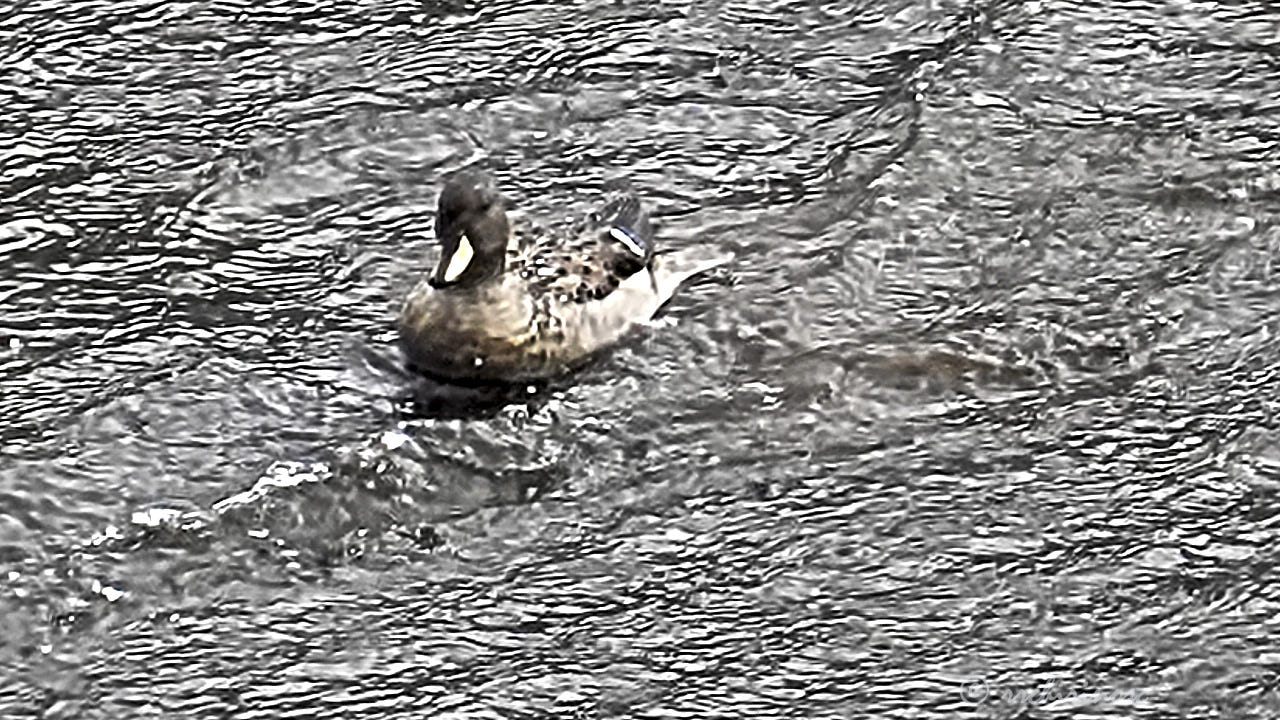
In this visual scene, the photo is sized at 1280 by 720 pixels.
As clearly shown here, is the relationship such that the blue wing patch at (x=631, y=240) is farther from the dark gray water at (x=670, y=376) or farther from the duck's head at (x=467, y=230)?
the duck's head at (x=467, y=230)

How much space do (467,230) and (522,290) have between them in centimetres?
39

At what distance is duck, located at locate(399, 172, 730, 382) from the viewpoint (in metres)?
12.6

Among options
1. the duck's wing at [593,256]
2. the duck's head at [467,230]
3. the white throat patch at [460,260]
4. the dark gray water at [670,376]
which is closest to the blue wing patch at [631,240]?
the duck's wing at [593,256]

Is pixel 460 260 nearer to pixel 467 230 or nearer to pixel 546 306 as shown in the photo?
pixel 467 230

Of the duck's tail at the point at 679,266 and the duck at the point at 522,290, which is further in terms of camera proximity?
the duck's tail at the point at 679,266

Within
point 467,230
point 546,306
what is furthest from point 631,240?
point 467,230

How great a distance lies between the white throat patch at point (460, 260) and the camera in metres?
12.5

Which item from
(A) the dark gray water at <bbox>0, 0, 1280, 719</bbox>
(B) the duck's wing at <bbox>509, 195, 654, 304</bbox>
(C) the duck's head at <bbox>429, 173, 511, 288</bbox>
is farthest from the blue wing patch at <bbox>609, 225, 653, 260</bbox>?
(C) the duck's head at <bbox>429, 173, 511, 288</bbox>

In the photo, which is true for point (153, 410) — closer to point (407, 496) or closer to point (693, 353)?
point (407, 496)

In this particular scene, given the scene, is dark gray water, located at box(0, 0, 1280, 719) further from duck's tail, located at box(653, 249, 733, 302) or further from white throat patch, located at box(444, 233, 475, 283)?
white throat patch, located at box(444, 233, 475, 283)

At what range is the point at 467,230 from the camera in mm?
12578

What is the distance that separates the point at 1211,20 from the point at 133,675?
5.75 metres

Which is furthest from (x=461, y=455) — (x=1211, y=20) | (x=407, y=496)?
(x=1211, y=20)

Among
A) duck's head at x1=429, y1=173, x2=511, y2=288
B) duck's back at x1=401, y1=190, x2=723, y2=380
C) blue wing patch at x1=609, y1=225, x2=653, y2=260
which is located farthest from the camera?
blue wing patch at x1=609, y1=225, x2=653, y2=260
